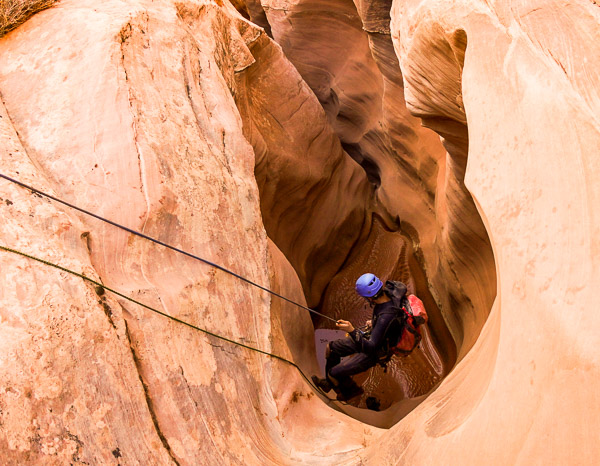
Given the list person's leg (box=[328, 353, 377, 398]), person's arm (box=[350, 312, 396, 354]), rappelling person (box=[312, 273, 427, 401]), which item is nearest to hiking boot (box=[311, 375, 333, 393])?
rappelling person (box=[312, 273, 427, 401])

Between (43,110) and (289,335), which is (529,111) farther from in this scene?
(43,110)

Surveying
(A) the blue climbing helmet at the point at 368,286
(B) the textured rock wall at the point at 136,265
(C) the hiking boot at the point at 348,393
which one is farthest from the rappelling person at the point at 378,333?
(B) the textured rock wall at the point at 136,265

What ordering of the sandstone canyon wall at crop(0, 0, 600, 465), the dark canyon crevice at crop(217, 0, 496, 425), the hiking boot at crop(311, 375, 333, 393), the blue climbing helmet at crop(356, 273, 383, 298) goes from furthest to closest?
the dark canyon crevice at crop(217, 0, 496, 425), the hiking boot at crop(311, 375, 333, 393), the blue climbing helmet at crop(356, 273, 383, 298), the sandstone canyon wall at crop(0, 0, 600, 465)

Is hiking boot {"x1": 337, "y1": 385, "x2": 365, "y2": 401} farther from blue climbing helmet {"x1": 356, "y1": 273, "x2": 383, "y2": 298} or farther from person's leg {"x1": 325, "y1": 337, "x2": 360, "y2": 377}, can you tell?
blue climbing helmet {"x1": 356, "y1": 273, "x2": 383, "y2": 298}

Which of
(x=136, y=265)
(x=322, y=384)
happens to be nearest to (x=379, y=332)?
(x=322, y=384)

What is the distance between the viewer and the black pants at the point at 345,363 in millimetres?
4473

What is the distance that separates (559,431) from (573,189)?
0.96 m

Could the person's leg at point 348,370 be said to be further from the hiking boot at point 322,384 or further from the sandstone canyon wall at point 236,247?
the sandstone canyon wall at point 236,247

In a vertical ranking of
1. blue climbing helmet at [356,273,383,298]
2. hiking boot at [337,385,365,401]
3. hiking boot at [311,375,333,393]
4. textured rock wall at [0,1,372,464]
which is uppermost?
textured rock wall at [0,1,372,464]

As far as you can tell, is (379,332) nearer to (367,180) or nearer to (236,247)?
(236,247)

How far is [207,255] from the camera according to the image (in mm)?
3258

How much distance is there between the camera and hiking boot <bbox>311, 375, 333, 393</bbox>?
4395 millimetres

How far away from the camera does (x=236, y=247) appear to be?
3.46 meters

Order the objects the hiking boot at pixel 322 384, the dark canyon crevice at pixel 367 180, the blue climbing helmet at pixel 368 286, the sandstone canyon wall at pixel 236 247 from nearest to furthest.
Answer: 1. the sandstone canyon wall at pixel 236 247
2. the blue climbing helmet at pixel 368 286
3. the hiking boot at pixel 322 384
4. the dark canyon crevice at pixel 367 180
